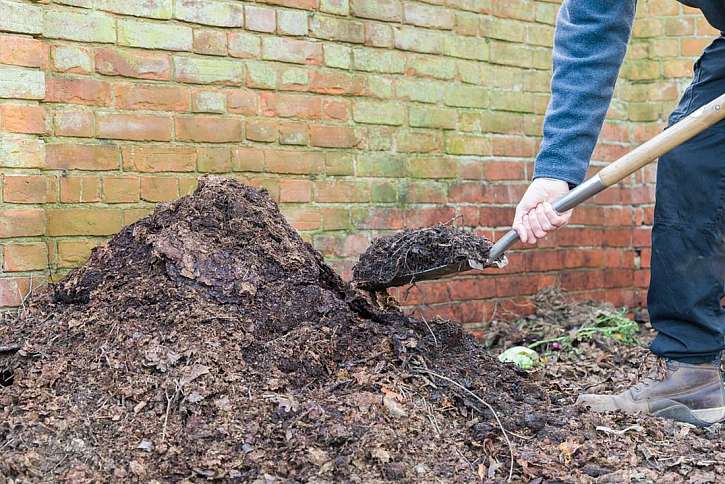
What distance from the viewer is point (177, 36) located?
3.16 metres

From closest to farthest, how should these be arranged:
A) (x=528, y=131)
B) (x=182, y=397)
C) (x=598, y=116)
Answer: (x=182, y=397) < (x=598, y=116) < (x=528, y=131)

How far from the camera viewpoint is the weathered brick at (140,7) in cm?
300

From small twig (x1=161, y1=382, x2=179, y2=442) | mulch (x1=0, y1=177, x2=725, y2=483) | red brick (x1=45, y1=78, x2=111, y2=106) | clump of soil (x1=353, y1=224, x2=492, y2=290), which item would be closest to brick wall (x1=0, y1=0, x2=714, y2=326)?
red brick (x1=45, y1=78, x2=111, y2=106)

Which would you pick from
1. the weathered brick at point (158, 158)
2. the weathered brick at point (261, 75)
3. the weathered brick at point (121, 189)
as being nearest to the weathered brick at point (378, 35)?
the weathered brick at point (261, 75)

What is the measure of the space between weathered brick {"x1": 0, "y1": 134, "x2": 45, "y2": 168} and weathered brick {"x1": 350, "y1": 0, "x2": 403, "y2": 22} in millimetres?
1512

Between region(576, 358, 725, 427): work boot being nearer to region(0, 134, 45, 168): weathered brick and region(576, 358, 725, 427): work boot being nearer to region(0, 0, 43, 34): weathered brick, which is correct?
region(0, 134, 45, 168): weathered brick

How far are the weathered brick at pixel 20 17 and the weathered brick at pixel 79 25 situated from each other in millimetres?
32

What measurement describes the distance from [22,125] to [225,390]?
1.23 meters

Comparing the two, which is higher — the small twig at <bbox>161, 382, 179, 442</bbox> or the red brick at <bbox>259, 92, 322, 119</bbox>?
the red brick at <bbox>259, 92, 322, 119</bbox>

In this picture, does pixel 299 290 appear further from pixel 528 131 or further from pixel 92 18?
pixel 528 131

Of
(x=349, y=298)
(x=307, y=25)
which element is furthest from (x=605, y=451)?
(x=307, y=25)

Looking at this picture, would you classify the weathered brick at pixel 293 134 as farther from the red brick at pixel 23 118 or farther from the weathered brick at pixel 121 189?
the red brick at pixel 23 118

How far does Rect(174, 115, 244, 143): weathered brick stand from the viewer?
320cm

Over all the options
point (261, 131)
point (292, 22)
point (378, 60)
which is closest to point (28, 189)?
point (261, 131)
